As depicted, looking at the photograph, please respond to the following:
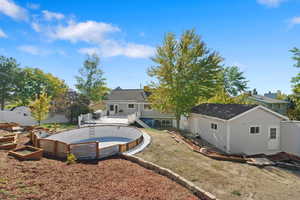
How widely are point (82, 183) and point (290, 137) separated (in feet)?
54.8

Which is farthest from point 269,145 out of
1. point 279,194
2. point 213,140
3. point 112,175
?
point 112,175

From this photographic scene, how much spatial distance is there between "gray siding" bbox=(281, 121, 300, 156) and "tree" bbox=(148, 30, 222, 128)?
26.4ft

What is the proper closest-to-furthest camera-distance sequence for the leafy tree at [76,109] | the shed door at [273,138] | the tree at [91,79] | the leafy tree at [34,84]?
the shed door at [273,138] → the leafy tree at [76,109] → the leafy tree at [34,84] → the tree at [91,79]

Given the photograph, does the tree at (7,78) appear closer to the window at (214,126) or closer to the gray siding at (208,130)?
the gray siding at (208,130)

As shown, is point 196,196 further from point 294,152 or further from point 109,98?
point 109,98

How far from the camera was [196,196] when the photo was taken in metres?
6.35

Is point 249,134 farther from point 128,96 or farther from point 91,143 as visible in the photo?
point 128,96

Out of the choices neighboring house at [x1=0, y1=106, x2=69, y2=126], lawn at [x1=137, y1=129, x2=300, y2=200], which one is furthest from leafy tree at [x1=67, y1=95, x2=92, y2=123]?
lawn at [x1=137, y1=129, x2=300, y2=200]

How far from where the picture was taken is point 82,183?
20.5ft

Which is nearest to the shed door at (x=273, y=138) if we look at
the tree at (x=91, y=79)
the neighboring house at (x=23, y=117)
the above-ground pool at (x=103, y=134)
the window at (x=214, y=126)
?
the window at (x=214, y=126)

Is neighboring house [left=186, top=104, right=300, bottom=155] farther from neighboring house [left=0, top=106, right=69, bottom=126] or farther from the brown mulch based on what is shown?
neighboring house [left=0, top=106, right=69, bottom=126]

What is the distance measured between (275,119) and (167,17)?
13.4 m

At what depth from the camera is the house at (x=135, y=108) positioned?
2678cm

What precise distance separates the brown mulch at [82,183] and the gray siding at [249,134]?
8.97 metres
